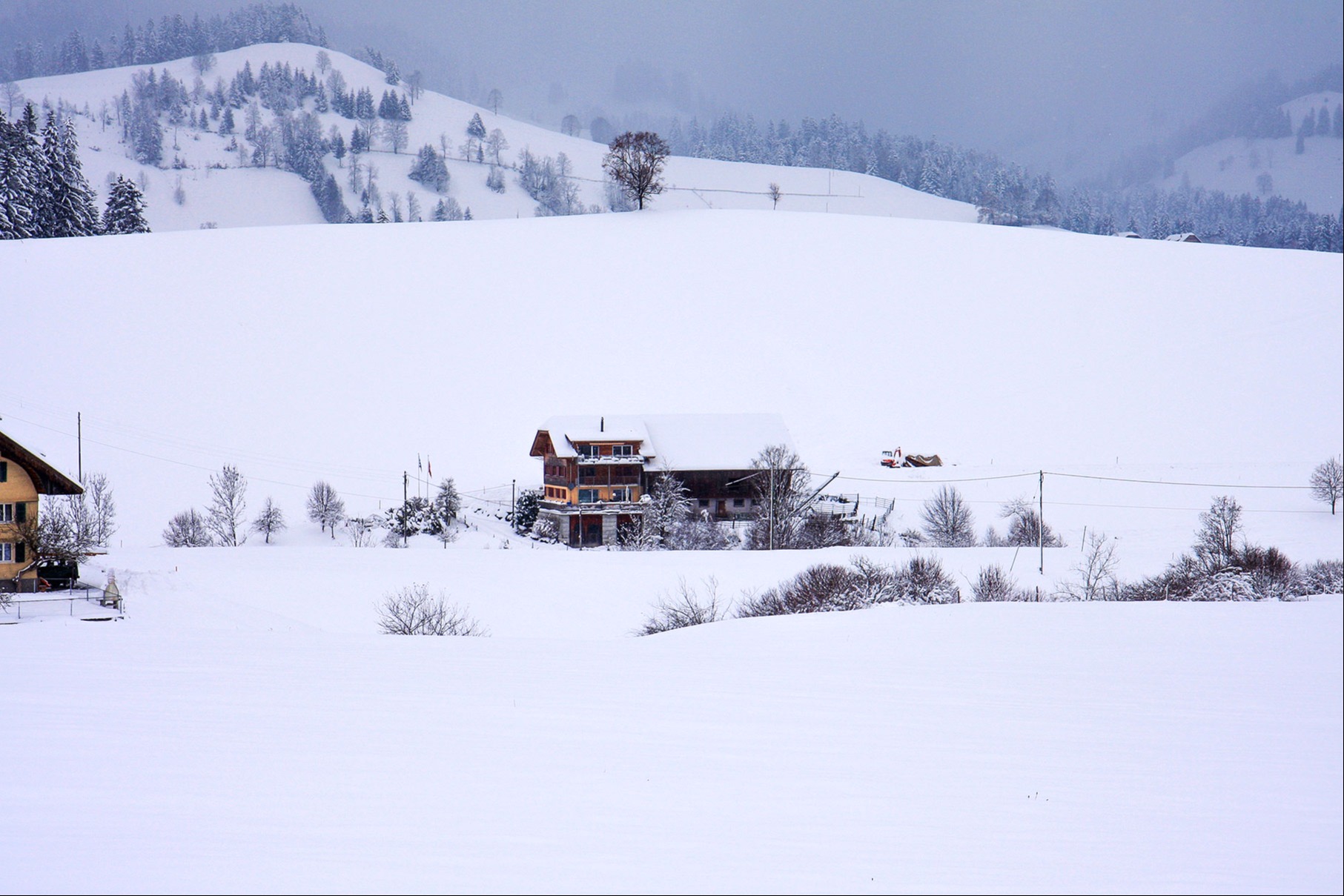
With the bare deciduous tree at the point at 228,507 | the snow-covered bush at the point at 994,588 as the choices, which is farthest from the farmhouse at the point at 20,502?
the snow-covered bush at the point at 994,588

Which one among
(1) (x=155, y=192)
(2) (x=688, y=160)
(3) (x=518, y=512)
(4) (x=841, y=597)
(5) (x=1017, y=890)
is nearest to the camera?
(5) (x=1017, y=890)

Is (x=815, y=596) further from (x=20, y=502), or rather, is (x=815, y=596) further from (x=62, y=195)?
(x=62, y=195)

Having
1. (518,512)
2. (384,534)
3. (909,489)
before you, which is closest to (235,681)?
(384,534)

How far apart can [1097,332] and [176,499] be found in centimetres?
5289

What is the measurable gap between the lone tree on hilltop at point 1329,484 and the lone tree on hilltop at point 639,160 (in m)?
59.1

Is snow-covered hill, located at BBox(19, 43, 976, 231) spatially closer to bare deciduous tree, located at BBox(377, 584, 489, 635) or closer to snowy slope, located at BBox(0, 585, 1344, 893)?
bare deciduous tree, located at BBox(377, 584, 489, 635)

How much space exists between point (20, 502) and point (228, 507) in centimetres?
1425

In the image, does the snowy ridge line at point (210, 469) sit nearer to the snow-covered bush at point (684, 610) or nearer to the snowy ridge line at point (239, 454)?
the snowy ridge line at point (239, 454)

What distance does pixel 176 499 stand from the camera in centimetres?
3238

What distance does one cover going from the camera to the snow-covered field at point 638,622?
7.02 metres

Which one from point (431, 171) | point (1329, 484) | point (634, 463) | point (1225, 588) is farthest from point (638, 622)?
point (431, 171)

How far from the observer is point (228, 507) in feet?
104

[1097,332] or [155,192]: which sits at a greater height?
[155,192]

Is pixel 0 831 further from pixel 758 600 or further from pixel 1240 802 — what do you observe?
pixel 758 600
